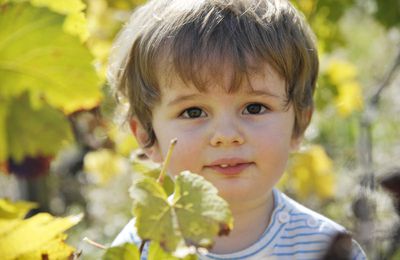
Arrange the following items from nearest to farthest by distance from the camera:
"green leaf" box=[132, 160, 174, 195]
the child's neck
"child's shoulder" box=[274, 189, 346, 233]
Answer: "green leaf" box=[132, 160, 174, 195]
the child's neck
"child's shoulder" box=[274, 189, 346, 233]

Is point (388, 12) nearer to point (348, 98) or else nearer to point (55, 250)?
point (348, 98)

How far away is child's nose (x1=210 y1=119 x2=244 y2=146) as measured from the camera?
1.84 m

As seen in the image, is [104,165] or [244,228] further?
[104,165]

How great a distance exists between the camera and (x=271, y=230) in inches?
84.3

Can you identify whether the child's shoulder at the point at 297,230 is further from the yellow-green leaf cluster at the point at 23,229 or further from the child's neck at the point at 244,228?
the yellow-green leaf cluster at the point at 23,229

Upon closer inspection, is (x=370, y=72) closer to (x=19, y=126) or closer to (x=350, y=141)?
(x=350, y=141)

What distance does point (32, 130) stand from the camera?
1.13m

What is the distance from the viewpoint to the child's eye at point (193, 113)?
6.35 ft

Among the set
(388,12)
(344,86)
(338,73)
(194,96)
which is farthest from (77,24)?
(344,86)

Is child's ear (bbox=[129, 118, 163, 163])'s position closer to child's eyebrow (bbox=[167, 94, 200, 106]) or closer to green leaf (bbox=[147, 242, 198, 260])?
child's eyebrow (bbox=[167, 94, 200, 106])

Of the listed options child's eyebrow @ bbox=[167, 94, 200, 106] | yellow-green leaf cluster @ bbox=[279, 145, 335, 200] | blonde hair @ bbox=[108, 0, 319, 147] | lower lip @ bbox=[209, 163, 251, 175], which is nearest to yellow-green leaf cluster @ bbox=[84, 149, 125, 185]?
yellow-green leaf cluster @ bbox=[279, 145, 335, 200]

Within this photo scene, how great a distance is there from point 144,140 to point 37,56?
114 centimetres

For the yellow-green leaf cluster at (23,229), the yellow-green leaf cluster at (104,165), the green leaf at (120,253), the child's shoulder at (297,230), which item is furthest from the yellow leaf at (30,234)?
the yellow-green leaf cluster at (104,165)

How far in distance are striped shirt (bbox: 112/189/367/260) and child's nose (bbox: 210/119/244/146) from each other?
11.9 inches
